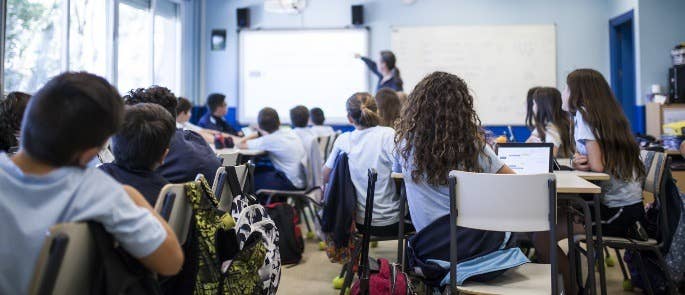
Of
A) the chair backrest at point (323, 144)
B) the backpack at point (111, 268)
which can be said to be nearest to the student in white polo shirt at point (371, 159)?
the chair backrest at point (323, 144)

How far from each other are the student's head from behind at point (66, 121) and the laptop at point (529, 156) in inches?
78.7

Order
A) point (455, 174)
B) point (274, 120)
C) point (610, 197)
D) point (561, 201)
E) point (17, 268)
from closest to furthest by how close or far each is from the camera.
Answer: point (17, 268), point (455, 174), point (561, 201), point (610, 197), point (274, 120)

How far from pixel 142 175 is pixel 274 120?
9.39ft

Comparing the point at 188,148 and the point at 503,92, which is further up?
the point at 503,92

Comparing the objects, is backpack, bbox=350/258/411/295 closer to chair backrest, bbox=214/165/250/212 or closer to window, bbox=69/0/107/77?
chair backrest, bbox=214/165/250/212

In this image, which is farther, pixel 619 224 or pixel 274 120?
pixel 274 120

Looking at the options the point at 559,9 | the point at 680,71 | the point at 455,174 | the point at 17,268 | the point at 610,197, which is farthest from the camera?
the point at 559,9

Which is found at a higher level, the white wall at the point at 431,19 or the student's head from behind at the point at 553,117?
the white wall at the point at 431,19

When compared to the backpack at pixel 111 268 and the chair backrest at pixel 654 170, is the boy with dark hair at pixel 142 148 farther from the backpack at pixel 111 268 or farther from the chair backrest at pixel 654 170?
the chair backrest at pixel 654 170

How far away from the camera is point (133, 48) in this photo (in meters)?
6.20

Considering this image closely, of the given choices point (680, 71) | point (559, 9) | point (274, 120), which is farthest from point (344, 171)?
point (559, 9)

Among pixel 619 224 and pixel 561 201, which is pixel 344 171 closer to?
pixel 561 201

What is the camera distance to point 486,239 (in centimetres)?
196

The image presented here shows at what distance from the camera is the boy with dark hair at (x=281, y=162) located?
4.17 meters
